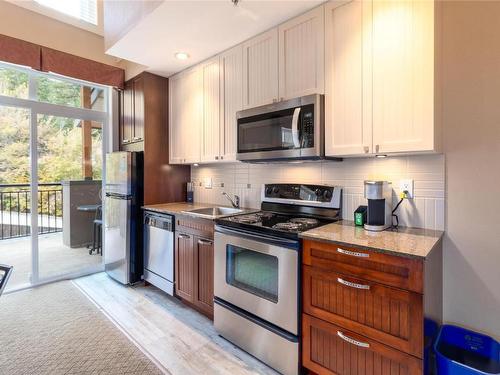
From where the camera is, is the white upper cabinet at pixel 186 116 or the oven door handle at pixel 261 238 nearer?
the oven door handle at pixel 261 238

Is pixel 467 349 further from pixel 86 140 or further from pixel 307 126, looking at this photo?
pixel 86 140

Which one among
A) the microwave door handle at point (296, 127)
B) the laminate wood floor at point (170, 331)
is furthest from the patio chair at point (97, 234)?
the microwave door handle at point (296, 127)

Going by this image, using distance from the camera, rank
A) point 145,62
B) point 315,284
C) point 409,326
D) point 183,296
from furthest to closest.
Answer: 1. point 145,62
2. point 183,296
3. point 315,284
4. point 409,326

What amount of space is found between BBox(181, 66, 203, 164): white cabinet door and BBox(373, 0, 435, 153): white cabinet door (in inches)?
70.6

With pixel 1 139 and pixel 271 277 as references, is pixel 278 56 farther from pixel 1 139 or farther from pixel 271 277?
pixel 1 139

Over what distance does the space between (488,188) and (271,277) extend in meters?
1.38

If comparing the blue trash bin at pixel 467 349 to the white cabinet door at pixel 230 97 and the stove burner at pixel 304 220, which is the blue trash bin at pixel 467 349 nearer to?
the stove burner at pixel 304 220

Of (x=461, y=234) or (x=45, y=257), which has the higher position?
(x=461, y=234)

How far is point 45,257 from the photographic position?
331 centimetres

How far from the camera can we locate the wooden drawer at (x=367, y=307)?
1.27 metres

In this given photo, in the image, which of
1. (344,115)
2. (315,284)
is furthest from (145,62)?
(315,284)

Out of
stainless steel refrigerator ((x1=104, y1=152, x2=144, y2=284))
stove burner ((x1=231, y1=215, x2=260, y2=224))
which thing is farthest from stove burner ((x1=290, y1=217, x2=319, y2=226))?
stainless steel refrigerator ((x1=104, y1=152, x2=144, y2=284))

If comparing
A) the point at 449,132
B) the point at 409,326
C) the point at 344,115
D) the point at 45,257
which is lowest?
the point at 45,257

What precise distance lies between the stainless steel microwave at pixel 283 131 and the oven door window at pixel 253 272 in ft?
2.47
